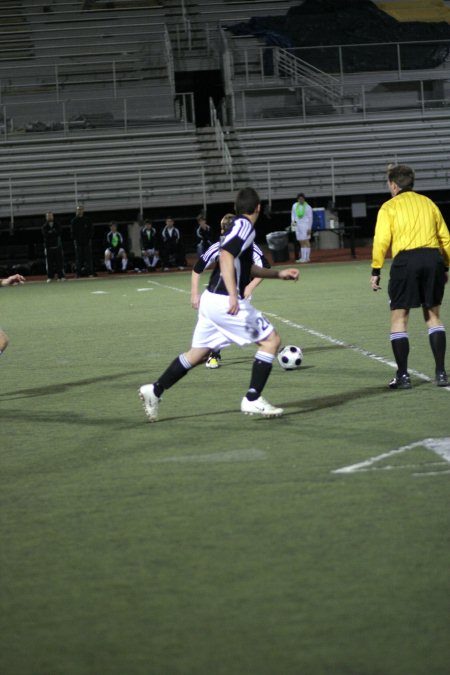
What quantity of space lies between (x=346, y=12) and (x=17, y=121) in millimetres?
11730

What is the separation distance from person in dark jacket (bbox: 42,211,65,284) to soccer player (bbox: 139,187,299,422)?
2223cm

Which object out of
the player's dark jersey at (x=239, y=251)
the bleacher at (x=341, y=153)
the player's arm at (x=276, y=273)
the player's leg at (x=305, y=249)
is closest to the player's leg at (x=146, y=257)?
the player's leg at (x=305, y=249)

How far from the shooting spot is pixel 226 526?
5.53m

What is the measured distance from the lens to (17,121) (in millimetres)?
36531

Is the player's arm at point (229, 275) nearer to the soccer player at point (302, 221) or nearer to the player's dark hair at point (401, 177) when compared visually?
the player's dark hair at point (401, 177)

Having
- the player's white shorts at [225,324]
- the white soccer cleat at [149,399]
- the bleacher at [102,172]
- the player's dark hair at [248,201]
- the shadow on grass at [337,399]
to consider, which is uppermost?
the bleacher at [102,172]

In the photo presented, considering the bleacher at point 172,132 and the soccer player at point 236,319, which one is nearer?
the soccer player at point 236,319

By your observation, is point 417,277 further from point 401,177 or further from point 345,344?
point 345,344

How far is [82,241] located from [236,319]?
914 inches

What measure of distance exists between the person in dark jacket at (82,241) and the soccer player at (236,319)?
74.1 ft

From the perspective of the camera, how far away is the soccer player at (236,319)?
8133mm

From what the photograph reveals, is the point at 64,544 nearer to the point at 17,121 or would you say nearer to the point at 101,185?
the point at 101,185

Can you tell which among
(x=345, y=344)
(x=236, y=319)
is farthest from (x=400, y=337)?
(x=345, y=344)

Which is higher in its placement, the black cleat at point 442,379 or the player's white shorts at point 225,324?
the player's white shorts at point 225,324
